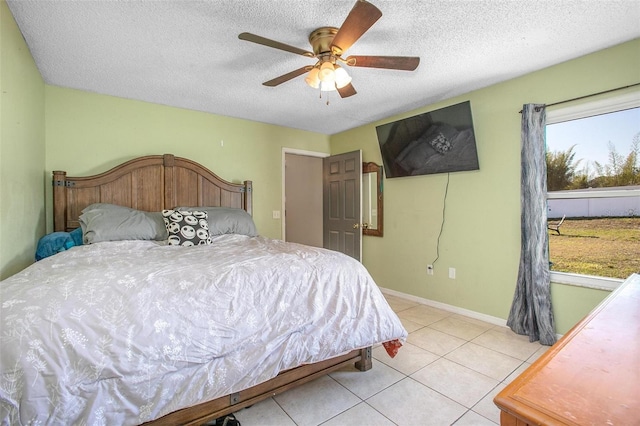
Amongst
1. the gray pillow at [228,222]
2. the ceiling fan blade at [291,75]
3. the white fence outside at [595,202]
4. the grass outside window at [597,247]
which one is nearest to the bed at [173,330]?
the gray pillow at [228,222]

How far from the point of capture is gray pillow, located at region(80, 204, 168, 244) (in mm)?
2432

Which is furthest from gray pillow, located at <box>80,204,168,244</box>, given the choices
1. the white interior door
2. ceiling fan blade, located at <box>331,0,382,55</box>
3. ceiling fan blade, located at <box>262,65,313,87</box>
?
the white interior door

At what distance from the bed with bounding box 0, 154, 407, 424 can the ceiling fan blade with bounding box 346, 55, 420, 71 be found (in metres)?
1.31

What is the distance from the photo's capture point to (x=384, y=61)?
6.34 feet

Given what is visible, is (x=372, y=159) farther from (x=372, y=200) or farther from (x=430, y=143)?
(x=430, y=143)

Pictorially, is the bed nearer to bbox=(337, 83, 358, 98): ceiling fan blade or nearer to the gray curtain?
bbox=(337, 83, 358, 98): ceiling fan blade

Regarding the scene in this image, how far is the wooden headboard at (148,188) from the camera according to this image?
2781 millimetres

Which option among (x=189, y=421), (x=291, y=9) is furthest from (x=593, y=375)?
(x=291, y=9)

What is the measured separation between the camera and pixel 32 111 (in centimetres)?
229

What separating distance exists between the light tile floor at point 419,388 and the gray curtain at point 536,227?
0.21 meters

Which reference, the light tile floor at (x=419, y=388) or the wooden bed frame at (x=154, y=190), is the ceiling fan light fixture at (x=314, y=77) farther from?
the light tile floor at (x=419, y=388)

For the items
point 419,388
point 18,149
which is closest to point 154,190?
point 18,149

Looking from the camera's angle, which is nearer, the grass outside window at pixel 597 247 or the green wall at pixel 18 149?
the green wall at pixel 18 149

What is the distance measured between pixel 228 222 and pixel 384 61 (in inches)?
82.4
